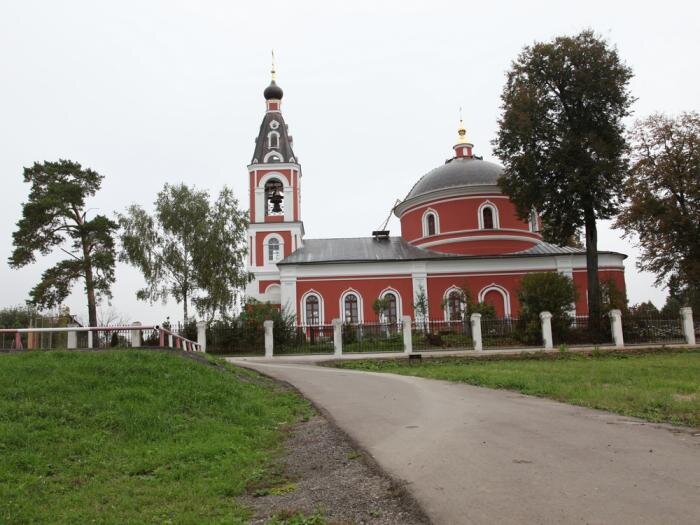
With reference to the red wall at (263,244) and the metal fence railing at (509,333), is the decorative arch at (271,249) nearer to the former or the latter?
the red wall at (263,244)

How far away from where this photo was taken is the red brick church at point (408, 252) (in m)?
33.0

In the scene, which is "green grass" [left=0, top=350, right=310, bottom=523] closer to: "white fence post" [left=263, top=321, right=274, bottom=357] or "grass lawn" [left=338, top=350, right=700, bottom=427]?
"grass lawn" [left=338, top=350, right=700, bottom=427]

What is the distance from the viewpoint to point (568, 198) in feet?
→ 84.6

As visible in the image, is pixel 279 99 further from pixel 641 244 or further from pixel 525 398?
pixel 525 398

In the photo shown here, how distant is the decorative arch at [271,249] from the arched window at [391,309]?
23.4 ft

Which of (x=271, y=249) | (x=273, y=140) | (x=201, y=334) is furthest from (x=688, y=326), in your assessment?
(x=273, y=140)

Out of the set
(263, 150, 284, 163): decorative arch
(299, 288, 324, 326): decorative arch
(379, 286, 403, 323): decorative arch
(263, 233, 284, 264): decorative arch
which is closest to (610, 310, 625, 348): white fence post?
(379, 286, 403, 323): decorative arch

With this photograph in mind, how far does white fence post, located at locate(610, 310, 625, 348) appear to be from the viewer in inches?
858

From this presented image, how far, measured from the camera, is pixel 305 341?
2288 centimetres

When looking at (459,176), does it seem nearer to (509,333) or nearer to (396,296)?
(396,296)

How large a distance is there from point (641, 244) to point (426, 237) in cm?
1219

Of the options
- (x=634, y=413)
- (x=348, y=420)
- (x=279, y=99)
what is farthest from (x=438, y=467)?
(x=279, y=99)

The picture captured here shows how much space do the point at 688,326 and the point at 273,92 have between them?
89.5 feet

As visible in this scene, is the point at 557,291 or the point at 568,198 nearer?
the point at 557,291
